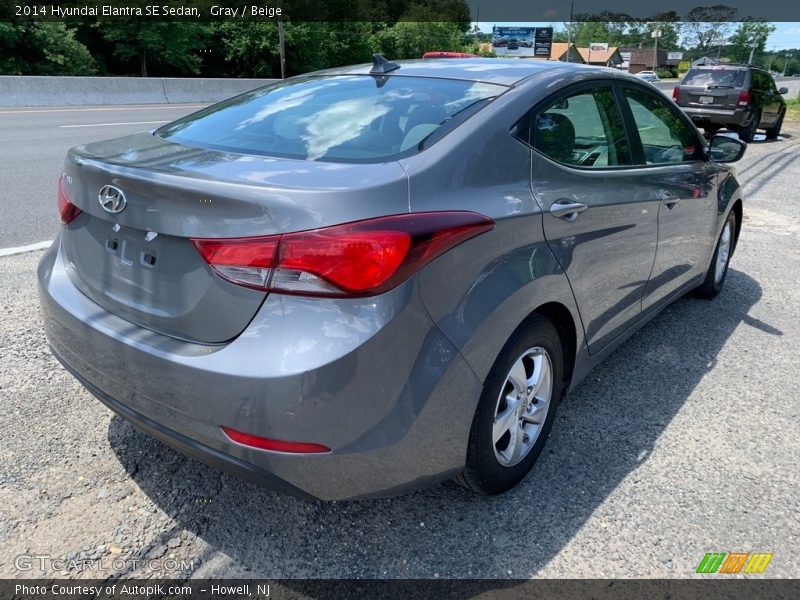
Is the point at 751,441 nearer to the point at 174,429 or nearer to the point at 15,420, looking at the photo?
the point at 174,429

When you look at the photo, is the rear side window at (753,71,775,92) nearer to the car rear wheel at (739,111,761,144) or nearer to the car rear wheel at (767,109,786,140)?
the car rear wheel at (739,111,761,144)

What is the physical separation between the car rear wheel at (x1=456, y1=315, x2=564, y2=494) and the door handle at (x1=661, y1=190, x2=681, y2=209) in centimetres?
118

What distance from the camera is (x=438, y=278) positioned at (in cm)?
190

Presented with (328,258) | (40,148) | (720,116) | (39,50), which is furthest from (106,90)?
(328,258)

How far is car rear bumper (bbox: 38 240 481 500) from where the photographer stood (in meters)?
1.78

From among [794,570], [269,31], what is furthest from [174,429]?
[269,31]

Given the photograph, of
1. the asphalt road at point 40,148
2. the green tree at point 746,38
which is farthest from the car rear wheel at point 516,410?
the green tree at point 746,38

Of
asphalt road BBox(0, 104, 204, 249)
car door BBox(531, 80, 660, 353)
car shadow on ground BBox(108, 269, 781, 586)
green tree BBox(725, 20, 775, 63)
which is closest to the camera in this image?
car shadow on ground BBox(108, 269, 781, 586)

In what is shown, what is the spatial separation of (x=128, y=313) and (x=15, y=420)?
3.90 ft

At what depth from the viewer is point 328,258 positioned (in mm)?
1770

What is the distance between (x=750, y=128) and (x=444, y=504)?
16379 millimetres

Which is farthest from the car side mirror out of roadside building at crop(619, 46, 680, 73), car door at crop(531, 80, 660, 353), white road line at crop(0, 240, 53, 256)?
roadside building at crop(619, 46, 680, 73)

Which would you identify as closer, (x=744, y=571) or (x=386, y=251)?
(x=386, y=251)

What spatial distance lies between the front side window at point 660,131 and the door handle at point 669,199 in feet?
0.57
